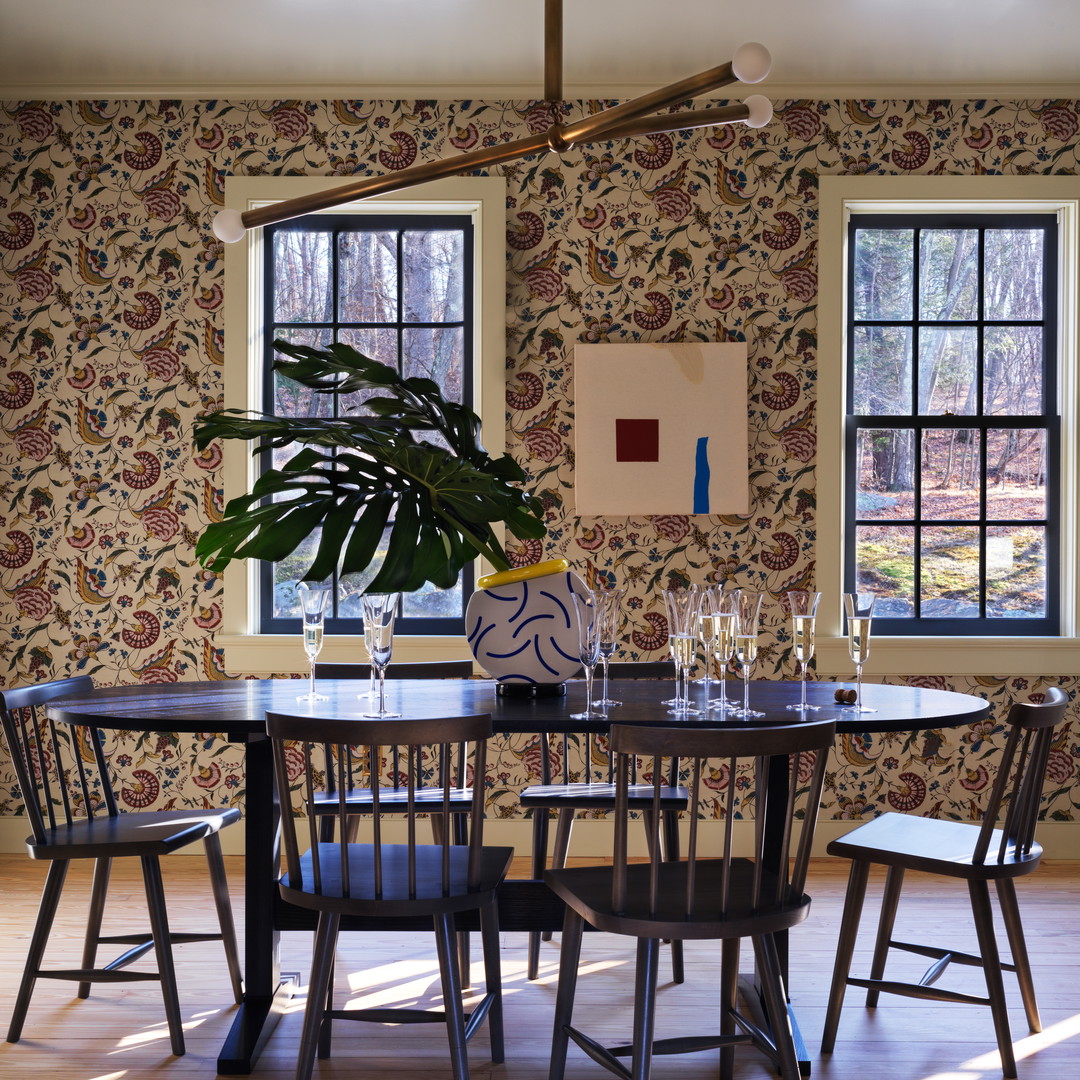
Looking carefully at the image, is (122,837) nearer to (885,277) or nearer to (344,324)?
(344,324)

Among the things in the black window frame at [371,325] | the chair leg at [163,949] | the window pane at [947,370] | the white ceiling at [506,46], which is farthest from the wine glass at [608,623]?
the window pane at [947,370]

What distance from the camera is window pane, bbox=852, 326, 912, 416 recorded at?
4.18 meters

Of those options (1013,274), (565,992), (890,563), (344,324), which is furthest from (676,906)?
(1013,274)

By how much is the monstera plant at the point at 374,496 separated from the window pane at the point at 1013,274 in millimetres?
→ 2443

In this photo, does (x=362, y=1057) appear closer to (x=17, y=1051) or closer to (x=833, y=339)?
(x=17, y=1051)

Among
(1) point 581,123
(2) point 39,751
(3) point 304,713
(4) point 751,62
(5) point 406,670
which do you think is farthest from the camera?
(5) point 406,670

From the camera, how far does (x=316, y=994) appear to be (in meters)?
2.01

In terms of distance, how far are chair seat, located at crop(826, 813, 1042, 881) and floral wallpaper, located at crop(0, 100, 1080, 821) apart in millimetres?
1482

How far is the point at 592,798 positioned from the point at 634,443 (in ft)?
5.36

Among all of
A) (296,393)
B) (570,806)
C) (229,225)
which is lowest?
(570,806)

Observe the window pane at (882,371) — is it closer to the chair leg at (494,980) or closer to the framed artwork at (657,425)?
the framed artwork at (657,425)

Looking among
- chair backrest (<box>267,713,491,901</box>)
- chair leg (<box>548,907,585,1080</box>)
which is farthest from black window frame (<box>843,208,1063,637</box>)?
chair backrest (<box>267,713,491,901</box>)

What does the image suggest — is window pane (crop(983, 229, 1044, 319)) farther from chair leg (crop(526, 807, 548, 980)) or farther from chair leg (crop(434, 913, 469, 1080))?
chair leg (crop(434, 913, 469, 1080))

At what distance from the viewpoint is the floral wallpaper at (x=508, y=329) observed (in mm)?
4008
